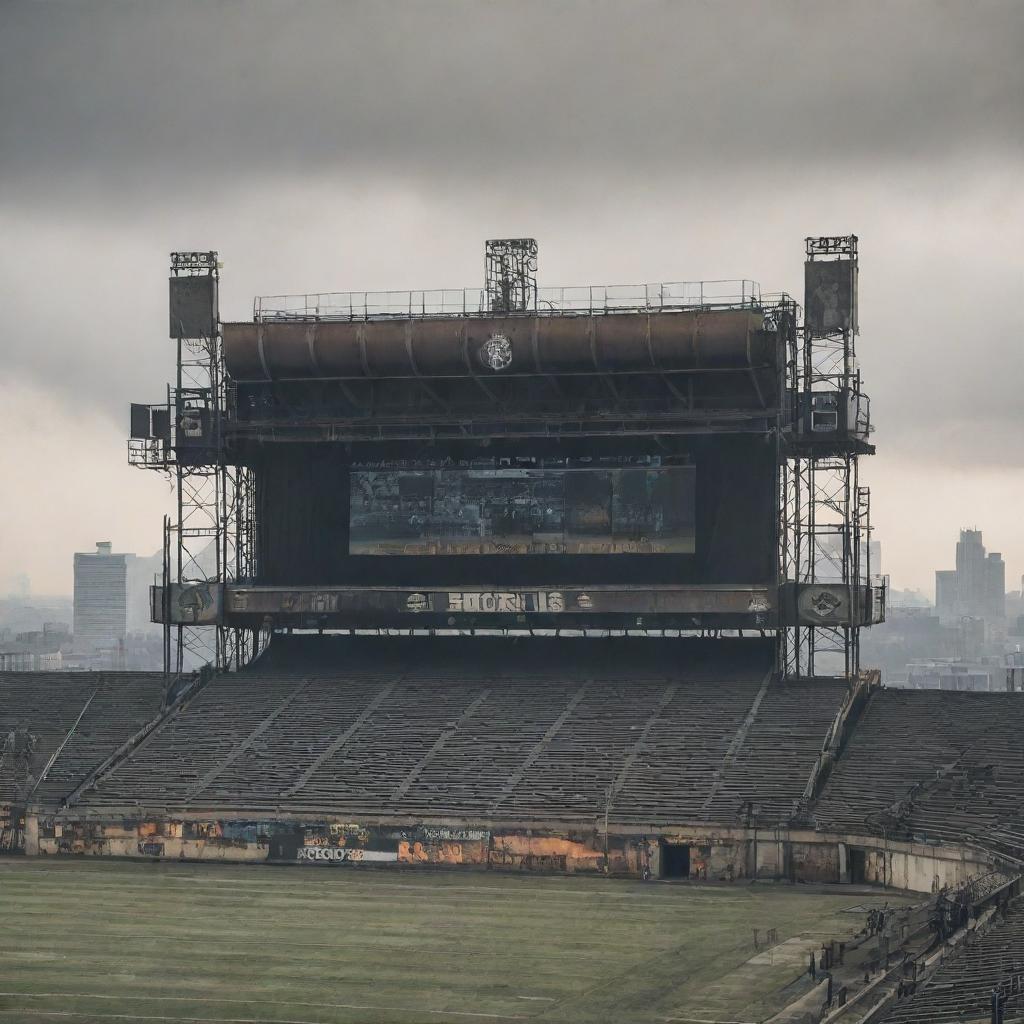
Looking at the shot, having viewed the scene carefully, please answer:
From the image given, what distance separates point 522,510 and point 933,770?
23446 mm

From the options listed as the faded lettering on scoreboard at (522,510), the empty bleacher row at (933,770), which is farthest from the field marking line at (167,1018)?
the faded lettering on scoreboard at (522,510)

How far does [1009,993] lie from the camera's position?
43.0m

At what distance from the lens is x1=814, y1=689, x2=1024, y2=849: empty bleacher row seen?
235 feet

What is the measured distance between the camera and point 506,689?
294 ft

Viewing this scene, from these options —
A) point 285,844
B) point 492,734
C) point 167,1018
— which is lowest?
point 167,1018

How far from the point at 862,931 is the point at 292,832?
1077 inches

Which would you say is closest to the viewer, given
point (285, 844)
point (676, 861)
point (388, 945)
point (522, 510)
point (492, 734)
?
point (388, 945)

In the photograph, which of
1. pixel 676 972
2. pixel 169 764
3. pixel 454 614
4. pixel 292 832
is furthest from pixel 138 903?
pixel 454 614

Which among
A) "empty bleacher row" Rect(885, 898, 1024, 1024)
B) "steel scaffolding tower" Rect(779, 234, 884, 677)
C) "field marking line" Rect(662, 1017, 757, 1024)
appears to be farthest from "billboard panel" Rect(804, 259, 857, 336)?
"field marking line" Rect(662, 1017, 757, 1024)

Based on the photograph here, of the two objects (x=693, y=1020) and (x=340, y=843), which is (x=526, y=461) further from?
(x=693, y=1020)

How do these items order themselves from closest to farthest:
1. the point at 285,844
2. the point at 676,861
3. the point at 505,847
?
1. the point at 676,861
2. the point at 505,847
3. the point at 285,844

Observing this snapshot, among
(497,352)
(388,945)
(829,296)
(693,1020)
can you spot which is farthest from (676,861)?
(829,296)

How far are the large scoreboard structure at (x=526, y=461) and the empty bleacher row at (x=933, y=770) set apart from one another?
4.81 m

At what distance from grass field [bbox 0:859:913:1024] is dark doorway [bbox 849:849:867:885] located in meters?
2.91
